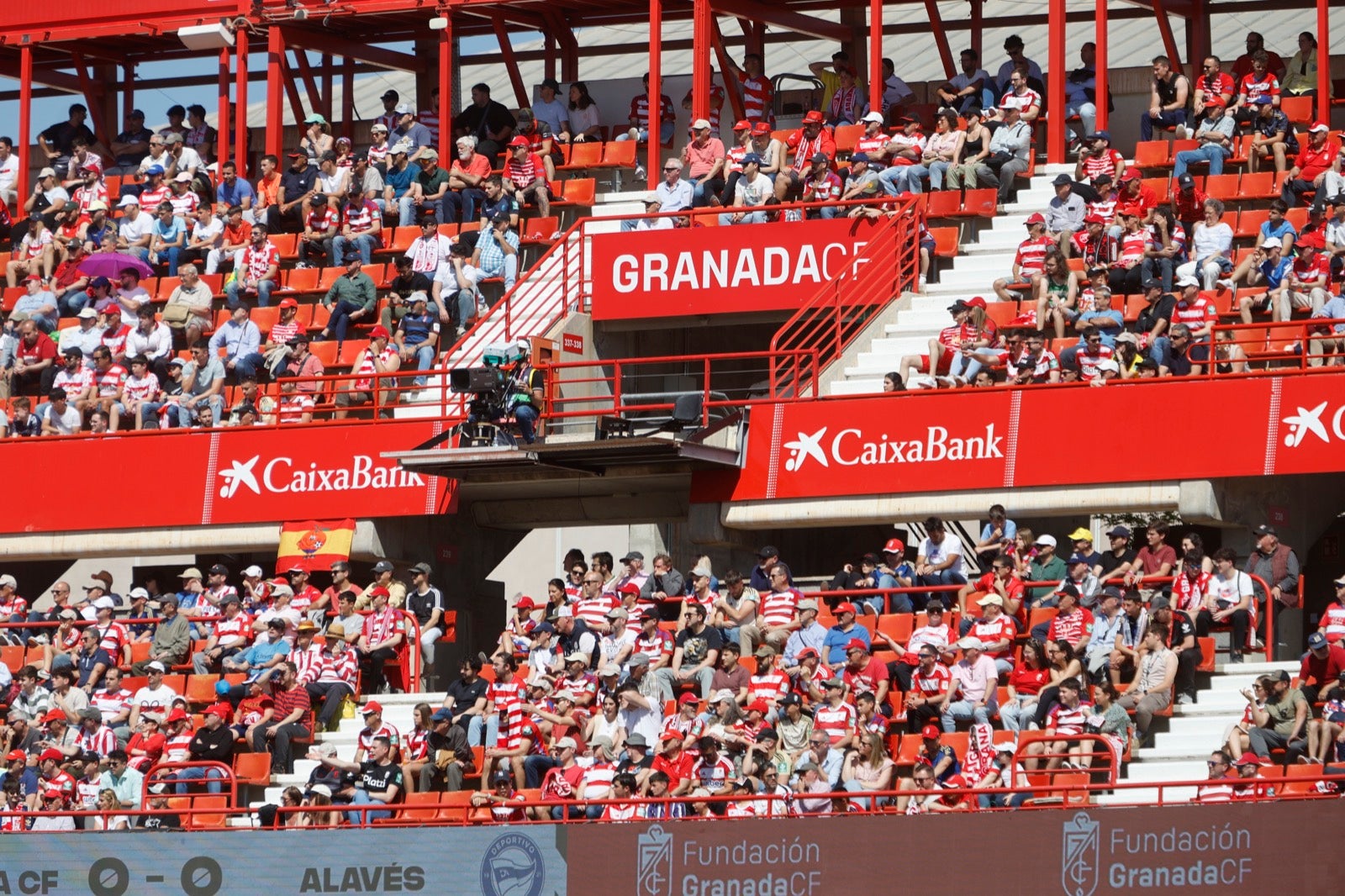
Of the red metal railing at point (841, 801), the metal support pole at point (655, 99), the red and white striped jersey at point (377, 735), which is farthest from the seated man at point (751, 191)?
the red metal railing at point (841, 801)

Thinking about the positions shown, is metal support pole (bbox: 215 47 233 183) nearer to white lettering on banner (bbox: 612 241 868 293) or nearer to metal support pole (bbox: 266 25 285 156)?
metal support pole (bbox: 266 25 285 156)

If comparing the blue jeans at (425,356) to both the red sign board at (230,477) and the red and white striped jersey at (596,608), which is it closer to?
the red sign board at (230,477)

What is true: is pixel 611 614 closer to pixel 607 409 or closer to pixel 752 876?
pixel 607 409

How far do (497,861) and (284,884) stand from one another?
5.38 ft

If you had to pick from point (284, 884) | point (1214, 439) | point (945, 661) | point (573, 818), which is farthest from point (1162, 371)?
point (284, 884)

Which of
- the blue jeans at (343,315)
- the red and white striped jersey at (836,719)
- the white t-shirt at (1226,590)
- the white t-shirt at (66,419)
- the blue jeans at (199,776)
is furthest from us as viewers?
the blue jeans at (343,315)

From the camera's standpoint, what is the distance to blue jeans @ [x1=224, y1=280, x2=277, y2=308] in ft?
100

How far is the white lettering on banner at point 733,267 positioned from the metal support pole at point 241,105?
636 cm

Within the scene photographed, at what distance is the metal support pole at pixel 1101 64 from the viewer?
29188 mm

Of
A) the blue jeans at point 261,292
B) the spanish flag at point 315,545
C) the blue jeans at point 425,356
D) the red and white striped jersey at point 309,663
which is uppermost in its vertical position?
the blue jeans at point 261,292

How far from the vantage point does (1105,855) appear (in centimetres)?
1875

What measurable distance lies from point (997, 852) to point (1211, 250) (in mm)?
8634

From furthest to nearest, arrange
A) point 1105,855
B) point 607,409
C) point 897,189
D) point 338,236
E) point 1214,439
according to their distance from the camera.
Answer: point 338,236
point 897,189
point 607,409
point 1214,439
point 1105,855

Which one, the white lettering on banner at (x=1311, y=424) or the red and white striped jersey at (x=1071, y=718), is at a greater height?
the white lettering on banner at (x=1311, y=424)
